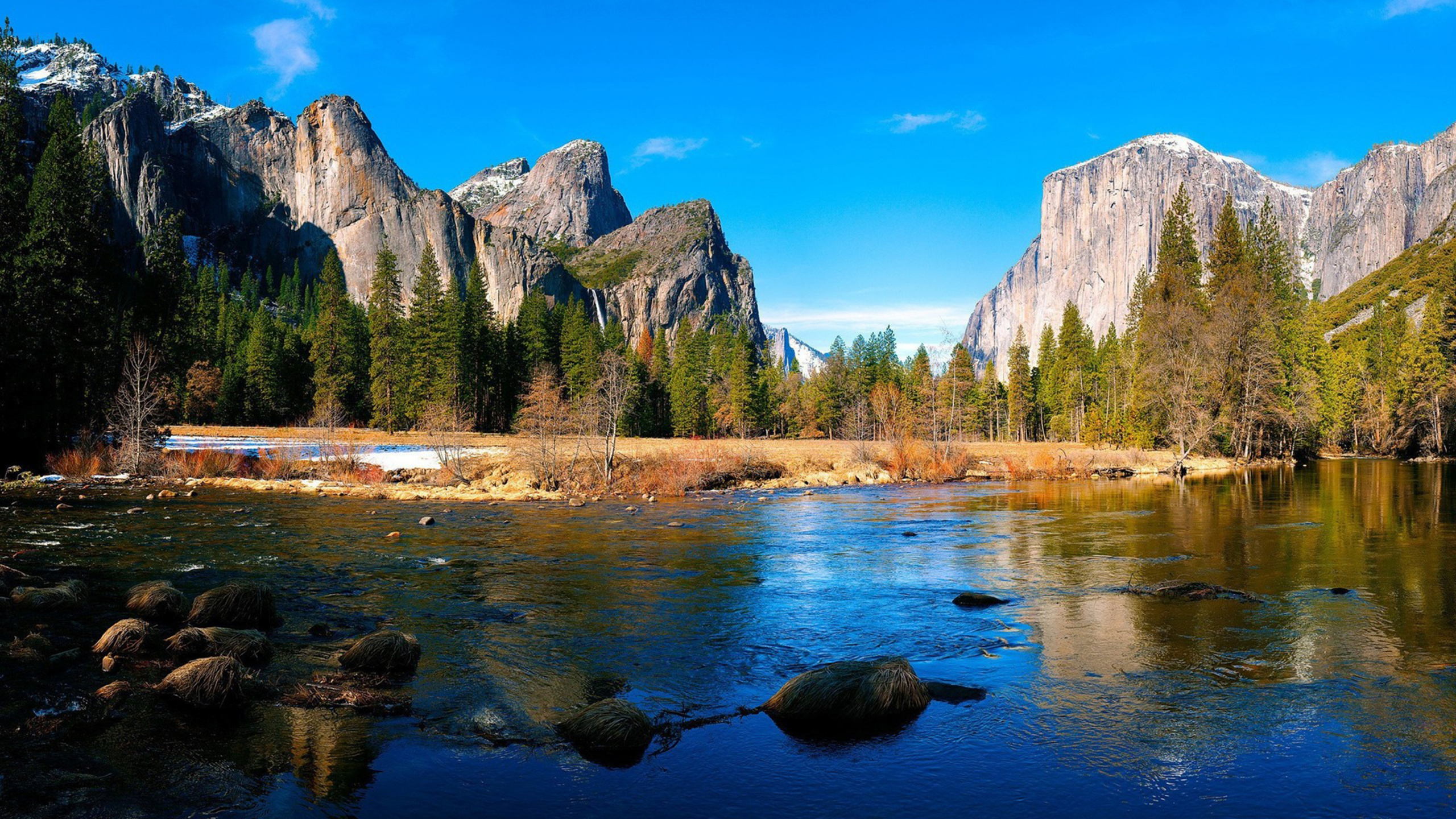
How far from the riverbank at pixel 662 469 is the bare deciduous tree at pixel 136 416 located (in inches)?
98.3

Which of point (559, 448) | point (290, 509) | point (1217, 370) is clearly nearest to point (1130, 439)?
point (1217, 370)

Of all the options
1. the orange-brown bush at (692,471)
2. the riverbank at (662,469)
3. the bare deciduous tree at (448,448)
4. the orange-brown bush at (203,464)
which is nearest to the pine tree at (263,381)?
the riverbank at (662,469)

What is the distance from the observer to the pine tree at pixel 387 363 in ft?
256

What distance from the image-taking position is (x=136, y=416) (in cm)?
3756

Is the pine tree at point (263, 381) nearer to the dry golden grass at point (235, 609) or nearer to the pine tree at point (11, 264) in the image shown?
the pine tree at point (11, 264)

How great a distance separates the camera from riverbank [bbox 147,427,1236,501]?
3609 centimetres

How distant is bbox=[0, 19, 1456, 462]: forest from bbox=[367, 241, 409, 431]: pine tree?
0.77 ft

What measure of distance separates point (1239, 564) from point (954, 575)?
7.06 meters

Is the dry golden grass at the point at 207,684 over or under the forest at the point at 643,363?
under

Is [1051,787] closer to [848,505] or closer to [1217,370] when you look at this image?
[848,505]

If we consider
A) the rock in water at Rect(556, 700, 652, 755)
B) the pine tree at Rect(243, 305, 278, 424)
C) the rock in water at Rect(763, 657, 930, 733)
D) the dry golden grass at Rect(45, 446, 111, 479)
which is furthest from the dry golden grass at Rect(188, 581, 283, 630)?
the pine tree at Rect(243, 305, 278, 424)

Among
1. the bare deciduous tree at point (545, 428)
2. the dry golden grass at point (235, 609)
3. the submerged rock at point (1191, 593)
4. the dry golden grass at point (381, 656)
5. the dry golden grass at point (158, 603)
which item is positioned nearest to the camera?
the dry golden grass at point (381, 656)

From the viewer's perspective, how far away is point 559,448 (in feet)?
138

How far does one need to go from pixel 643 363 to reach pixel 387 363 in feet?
111
